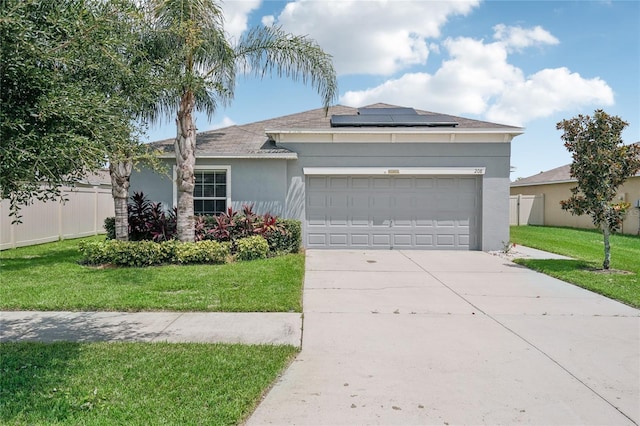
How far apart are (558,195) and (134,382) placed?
79.8 feet

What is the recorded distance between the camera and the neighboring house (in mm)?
17992

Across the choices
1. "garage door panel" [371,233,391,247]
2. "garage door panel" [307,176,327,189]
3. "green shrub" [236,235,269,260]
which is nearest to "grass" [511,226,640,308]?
"garage door panel" [371,233,391,247]

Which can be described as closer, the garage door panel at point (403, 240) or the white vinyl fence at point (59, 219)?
the white vinyl fence at point (59, 219)

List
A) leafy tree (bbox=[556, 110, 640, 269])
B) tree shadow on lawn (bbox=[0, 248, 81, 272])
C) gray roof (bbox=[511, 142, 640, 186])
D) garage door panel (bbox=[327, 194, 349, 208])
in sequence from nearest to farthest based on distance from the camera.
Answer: leafy tree (bbox=[556, 110, 640, 269])
tree shadow on lawn (bbox=[0, 248, 81, 272])
garage door panel (bbox=[327, 194, 349, 208])
gray roof (bbox=[511, 142, 640, 186])

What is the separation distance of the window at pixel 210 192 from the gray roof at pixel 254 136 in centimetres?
73

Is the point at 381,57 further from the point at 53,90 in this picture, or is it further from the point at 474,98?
the point at 53,90

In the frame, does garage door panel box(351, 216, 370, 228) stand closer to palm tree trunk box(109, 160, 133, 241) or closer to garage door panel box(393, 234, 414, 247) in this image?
garage door panel box(393, 234, 414, 247)

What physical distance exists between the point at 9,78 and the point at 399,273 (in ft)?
24.7

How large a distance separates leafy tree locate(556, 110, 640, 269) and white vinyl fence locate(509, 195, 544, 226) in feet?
49.9

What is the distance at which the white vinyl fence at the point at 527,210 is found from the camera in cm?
2330

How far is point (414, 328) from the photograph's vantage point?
16.9 feet

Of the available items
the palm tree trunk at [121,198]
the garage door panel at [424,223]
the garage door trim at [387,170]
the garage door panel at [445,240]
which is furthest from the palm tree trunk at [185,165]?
the garage door panel at [445,240]

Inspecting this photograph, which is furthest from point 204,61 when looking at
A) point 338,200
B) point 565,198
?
point 565,198

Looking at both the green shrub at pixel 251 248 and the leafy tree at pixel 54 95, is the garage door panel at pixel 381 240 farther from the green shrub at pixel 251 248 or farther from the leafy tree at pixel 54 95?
the leafy tree at pixel 54 95
